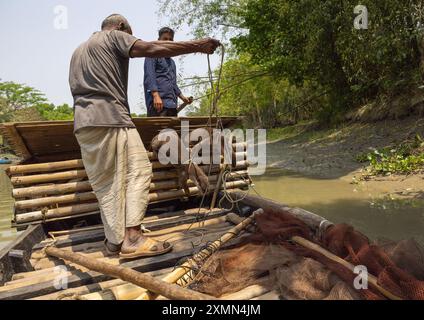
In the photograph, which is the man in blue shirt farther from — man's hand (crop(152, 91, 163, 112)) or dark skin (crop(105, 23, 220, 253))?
dark skin (crop(105, 23, 220, 253))

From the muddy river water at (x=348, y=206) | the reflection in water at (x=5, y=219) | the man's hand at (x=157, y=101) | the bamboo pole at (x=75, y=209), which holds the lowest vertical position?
the reflection in water at (x=5, y=219)

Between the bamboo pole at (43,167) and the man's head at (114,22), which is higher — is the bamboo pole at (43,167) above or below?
below

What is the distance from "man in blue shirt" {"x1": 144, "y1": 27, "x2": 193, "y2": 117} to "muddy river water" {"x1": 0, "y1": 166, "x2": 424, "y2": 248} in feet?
10.0

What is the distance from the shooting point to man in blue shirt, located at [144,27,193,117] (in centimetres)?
490

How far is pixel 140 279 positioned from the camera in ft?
7.14

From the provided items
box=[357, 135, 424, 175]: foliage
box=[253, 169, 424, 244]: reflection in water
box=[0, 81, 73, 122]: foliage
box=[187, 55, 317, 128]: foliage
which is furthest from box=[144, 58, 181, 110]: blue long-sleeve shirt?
box=[0, 81, 73, 122]: foliage

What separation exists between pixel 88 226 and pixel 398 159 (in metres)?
7.22

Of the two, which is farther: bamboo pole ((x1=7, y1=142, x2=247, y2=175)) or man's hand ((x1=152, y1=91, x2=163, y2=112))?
man's hand ((x1=152, y1=91, x2=163, y2=112))

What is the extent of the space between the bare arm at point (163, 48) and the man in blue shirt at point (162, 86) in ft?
6.30

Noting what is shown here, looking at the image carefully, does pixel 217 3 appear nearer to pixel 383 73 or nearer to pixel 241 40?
pixel 241 40

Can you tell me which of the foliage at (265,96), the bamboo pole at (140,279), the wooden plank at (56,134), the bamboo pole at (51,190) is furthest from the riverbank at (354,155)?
the foliage at (265,96)

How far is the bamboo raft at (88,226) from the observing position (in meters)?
2.35

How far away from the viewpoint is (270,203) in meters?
3.72

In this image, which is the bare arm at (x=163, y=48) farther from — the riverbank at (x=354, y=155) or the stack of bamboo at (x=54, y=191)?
the riverbank at (x=354, y=155)
